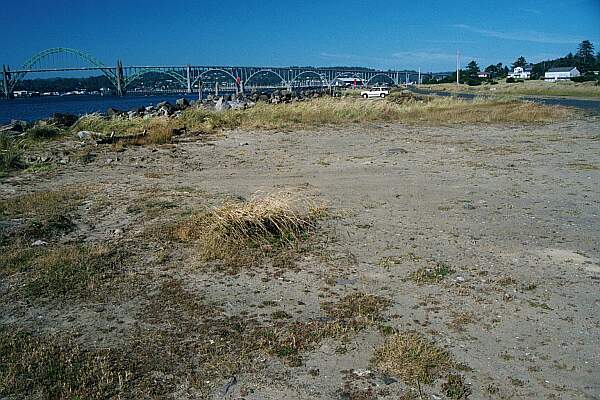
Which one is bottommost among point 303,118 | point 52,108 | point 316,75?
point 303,118

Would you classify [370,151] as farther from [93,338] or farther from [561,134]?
[93,338]

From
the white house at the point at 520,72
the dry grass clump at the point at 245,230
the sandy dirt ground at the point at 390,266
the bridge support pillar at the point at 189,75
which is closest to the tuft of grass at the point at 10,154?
the sandy dirt ground at the point at 390,266

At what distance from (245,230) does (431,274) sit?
2.41 m

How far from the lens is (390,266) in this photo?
229 inches

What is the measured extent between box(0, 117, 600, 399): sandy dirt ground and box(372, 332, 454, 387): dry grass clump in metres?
0.09

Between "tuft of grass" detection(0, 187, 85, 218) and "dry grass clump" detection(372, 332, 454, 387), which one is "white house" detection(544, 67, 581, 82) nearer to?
"tuft of grass" detection(0, 187, 85, 218)

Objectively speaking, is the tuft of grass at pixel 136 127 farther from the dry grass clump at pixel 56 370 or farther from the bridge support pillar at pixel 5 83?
the bridge support pillar at pixel 5 83

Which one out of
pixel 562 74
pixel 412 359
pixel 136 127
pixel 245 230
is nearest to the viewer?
pixel 412 359

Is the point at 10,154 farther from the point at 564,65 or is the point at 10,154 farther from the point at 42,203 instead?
the point at 564,65

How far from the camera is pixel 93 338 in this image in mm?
4203

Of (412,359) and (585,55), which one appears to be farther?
(585,55)

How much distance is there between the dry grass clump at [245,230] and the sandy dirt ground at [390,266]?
301 mm

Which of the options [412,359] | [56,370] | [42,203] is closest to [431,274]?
[412,359]

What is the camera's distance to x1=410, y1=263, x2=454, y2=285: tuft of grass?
17.6 ft
